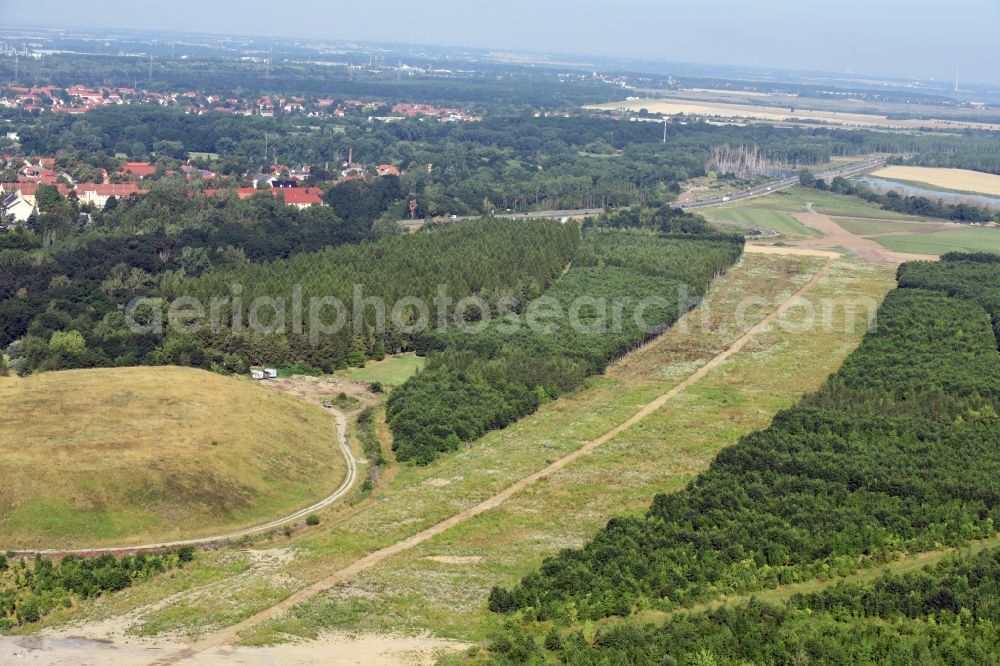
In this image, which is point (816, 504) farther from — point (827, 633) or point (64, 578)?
point (64, 578)

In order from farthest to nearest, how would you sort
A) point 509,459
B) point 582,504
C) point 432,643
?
point 509,459, point 582,504, point 432,643

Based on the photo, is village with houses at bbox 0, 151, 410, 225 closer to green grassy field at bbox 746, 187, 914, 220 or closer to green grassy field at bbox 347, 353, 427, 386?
green grassy field at bbox 746, 187, 914, 220

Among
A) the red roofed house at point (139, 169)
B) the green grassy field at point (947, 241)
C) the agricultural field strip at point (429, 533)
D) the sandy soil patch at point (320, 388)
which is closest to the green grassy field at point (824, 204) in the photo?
the green grassy field at point (947, 241)

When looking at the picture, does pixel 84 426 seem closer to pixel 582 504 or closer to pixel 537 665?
pixel 582 504

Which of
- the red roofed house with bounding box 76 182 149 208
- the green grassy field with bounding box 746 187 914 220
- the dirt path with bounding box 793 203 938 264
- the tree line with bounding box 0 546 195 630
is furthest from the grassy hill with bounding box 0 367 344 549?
the green grassy field with bounding box 746 187 914 220

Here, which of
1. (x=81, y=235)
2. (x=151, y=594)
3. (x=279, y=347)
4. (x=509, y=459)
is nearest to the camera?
(x=151, y=594)

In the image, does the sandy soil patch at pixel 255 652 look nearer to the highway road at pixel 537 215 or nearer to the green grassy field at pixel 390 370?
the green grassy field at pixel 390 370

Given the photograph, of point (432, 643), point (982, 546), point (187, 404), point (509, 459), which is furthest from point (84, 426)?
point (982, 546)
